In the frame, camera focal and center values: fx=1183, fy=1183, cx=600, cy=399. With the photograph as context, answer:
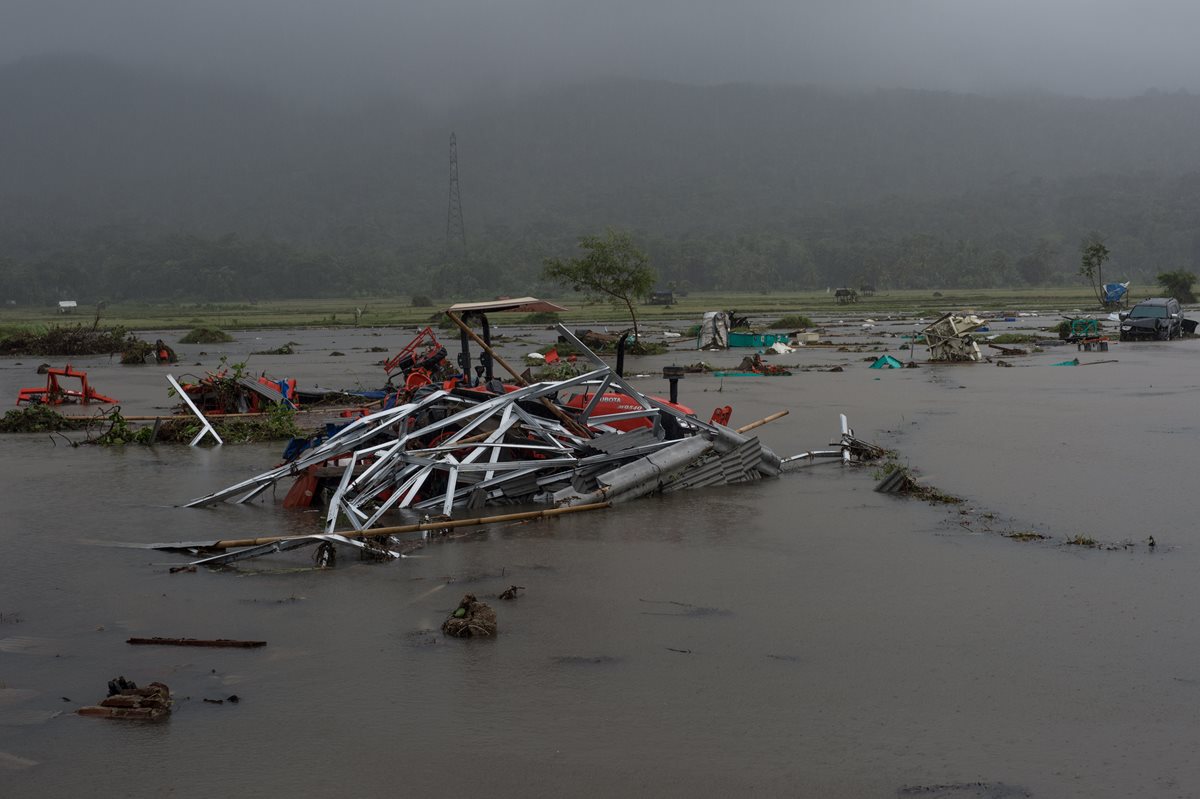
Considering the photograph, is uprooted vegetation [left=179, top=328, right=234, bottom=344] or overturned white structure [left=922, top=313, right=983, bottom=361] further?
uprooted vegetation [left=179, top=328, right=234, bottom=344]

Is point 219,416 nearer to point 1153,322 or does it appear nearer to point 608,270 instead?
point 608,270

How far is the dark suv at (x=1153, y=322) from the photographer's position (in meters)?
44.2

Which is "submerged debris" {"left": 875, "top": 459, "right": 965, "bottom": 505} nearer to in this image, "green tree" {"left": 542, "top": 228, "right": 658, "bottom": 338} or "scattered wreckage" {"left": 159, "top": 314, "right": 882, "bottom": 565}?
"scattered wreckage" {"left": 159, "top": 314, "right": 882, "bottom": 565}

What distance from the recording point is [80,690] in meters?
7.26

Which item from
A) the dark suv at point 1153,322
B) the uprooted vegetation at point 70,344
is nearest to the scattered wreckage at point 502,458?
the dark suv at point 1153,322

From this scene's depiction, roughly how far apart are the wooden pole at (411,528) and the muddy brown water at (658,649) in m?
0.15

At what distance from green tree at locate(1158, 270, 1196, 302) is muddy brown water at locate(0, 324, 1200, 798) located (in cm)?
7921

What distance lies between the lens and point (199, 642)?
8023mm

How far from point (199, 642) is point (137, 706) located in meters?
1.26

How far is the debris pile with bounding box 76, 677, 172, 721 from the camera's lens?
22.1 ft

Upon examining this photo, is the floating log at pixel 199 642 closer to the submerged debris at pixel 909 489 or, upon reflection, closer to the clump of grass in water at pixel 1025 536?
the clump of grass in water at pixel 1025 536

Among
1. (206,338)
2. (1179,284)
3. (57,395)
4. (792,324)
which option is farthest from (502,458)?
(1179,284)

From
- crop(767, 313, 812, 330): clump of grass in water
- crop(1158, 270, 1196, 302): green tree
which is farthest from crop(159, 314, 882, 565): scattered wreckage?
crop(1158, 270, 1196, 302): green tree

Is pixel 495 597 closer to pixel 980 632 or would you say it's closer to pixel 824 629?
pixel 824 629
